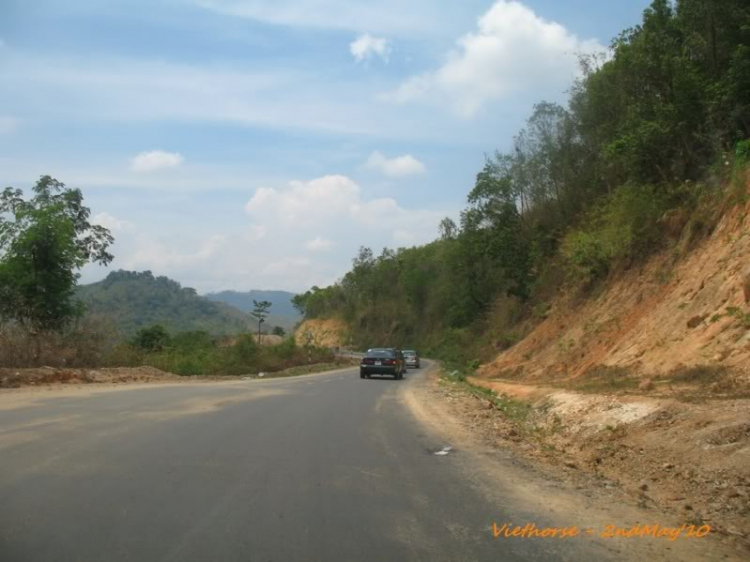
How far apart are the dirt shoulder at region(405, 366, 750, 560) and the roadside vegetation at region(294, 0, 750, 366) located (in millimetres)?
11669

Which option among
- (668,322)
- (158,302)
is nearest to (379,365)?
(668,322)

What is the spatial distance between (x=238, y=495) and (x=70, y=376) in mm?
20732

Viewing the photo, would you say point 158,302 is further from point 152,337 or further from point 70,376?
point 70,376

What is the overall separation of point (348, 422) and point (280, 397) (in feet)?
21.6

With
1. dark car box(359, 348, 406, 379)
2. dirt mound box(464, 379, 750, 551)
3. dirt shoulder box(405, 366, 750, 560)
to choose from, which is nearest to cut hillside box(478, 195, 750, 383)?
dirt mound box(464, 379, 750, 551)

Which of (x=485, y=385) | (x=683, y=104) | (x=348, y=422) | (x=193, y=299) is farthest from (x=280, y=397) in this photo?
(x=193, y=299)

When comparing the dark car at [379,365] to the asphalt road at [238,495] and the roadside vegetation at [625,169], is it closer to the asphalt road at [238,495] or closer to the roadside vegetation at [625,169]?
the roadside vegetation at [625,169]

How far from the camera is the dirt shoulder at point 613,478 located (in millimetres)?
6125

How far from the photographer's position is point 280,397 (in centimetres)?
1995

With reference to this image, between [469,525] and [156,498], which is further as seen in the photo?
[156,498]

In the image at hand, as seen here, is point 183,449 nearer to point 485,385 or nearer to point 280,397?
point 280,397

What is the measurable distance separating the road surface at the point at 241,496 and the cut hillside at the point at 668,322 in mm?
7235

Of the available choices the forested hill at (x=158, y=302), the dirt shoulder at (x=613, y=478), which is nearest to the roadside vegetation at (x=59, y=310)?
the dirt shoulder at (x=613, y=478)

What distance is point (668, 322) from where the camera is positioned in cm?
1878
